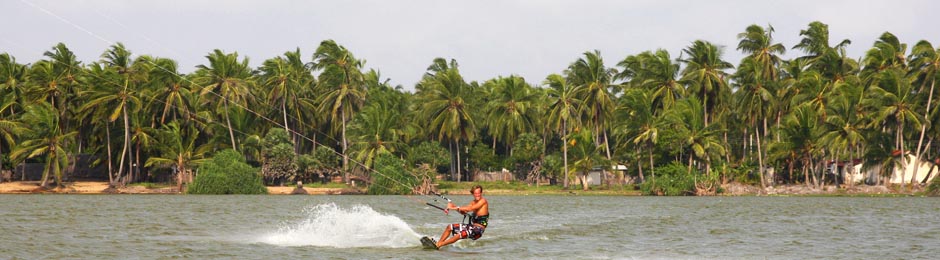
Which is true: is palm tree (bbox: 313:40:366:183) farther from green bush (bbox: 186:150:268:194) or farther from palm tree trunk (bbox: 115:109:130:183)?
palm tree trunk (bbox: 115:109:130:183)

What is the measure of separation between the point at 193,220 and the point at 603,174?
183 feet

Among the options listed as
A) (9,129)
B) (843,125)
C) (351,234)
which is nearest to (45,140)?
(9,129)

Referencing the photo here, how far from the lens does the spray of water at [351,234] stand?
27.7 m

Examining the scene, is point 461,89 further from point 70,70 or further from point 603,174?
point 70,70

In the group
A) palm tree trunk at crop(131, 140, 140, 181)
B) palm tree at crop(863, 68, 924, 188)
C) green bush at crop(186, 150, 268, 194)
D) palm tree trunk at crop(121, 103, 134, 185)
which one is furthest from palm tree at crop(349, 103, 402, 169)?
palm tree at crop(863, 68, 924, 188)

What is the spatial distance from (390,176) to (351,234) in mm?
49890

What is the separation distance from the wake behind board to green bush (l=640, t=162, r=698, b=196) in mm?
54835

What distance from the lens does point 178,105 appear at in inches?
3132

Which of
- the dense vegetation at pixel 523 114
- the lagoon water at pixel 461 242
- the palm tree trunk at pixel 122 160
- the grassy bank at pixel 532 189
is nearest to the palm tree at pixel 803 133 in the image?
the dense vegetation at pixel 523 114

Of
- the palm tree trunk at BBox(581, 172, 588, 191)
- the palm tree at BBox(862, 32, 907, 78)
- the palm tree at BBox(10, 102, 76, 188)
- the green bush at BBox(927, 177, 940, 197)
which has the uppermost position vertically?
the palm tree at BBox(862, 32, 907, 78)

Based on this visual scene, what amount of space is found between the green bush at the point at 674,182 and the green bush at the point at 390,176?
1854 centimetres

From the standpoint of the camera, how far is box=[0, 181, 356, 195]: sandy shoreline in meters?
76.7

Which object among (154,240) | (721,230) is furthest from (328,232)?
(721,230)

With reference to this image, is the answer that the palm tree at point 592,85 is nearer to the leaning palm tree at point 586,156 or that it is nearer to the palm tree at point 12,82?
the leaning palm tree at point 586,156
